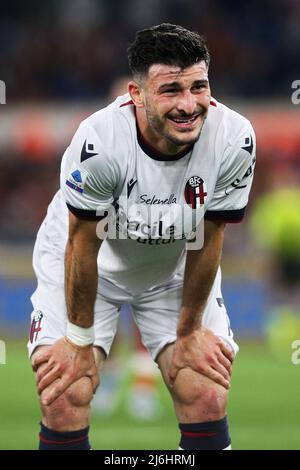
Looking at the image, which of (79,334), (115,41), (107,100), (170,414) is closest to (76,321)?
(79,334)

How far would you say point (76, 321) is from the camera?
16.4 ft

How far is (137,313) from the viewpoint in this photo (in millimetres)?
5398

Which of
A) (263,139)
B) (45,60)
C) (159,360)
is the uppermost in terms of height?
(45,60)

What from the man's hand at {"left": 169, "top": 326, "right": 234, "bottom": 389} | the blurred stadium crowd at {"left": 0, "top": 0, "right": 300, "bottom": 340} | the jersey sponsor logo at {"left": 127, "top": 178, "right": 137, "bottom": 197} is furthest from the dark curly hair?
the blurred stadium crowd at {"left": 0, "top": 0, "right": 300, "bottom": 340}

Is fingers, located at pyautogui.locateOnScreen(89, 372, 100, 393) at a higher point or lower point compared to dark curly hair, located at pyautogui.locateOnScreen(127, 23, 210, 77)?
lower

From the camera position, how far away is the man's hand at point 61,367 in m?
4.98

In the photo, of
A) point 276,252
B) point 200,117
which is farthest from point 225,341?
point 276,252

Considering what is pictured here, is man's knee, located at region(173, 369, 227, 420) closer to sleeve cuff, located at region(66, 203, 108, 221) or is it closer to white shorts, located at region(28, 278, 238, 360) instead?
white shorts, located at region(28, 278, 238, 360)

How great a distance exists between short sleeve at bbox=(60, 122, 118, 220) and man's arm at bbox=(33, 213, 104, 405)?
76 millimetres

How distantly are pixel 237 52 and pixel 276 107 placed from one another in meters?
1.80

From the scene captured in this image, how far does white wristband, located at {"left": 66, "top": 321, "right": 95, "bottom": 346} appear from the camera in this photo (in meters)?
5.02

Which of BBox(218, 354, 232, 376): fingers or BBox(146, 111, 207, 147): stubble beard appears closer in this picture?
BBox(146, 111, 207, 147): stubble beard

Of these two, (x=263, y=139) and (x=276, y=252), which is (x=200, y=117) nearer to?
(x=276, y=252)

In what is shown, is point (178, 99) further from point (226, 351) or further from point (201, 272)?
point (226, 351)
